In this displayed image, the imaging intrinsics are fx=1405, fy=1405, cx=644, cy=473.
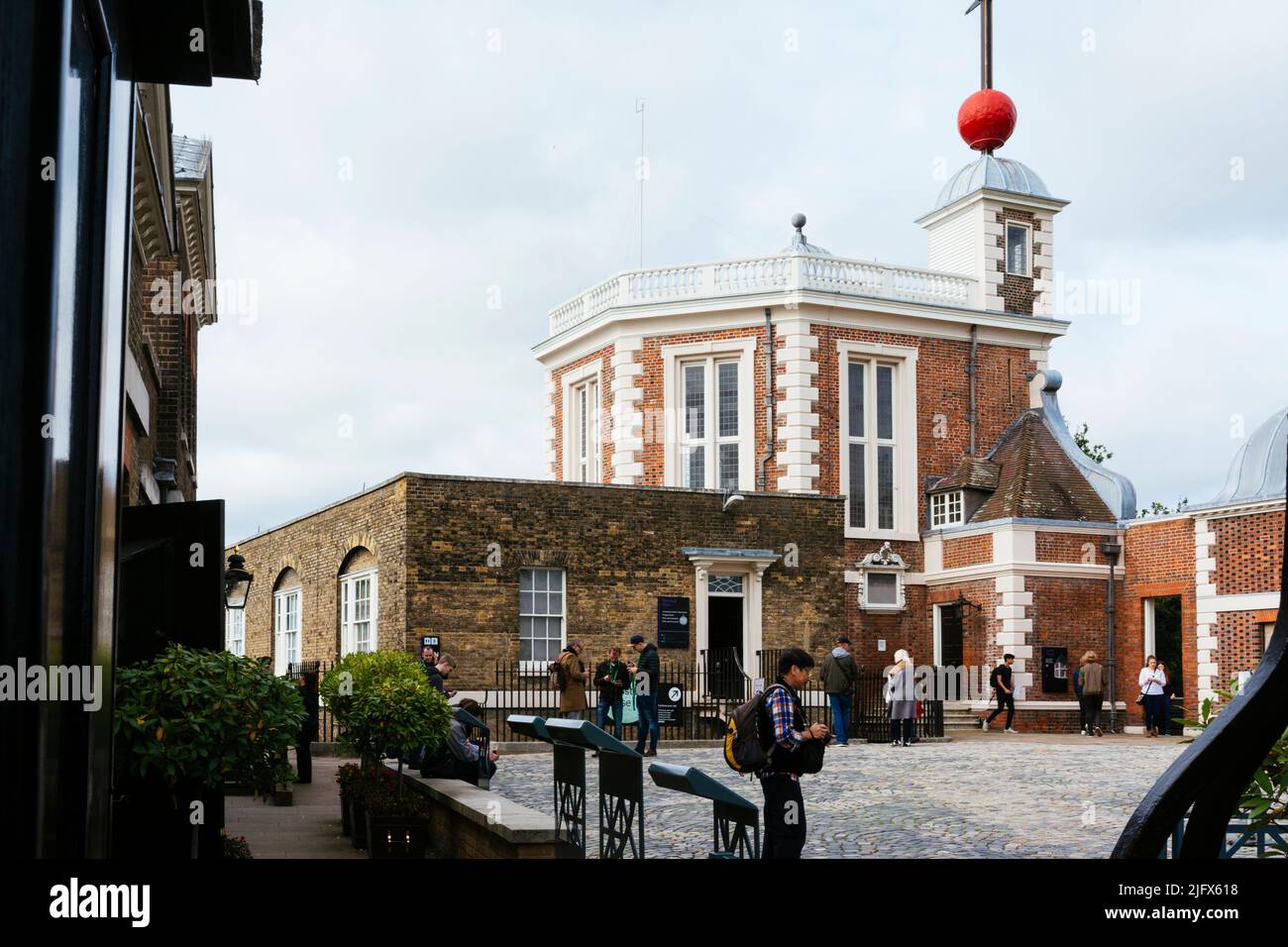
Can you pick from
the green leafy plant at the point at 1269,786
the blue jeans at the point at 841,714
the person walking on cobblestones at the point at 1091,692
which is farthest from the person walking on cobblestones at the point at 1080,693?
the green leafy plant at the point at 1269,786

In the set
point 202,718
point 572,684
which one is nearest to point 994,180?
point 572,684

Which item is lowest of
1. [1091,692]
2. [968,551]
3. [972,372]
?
[1091,692]

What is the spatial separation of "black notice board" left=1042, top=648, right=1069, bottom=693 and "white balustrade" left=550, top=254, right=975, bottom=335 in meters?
8.63

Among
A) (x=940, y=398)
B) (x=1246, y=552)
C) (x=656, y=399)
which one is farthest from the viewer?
(x=940, y=398)

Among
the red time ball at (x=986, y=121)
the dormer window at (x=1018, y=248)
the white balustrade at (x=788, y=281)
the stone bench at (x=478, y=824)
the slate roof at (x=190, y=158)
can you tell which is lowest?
the stone bench at (x=478, y=824)

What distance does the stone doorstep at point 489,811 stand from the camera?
8305 millimetres

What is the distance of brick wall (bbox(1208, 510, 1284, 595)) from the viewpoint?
26812 mm

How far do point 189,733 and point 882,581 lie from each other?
26573mm

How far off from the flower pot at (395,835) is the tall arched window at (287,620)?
21.6 metres

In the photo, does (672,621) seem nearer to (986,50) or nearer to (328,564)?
(328,564)

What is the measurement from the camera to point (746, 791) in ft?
50.2

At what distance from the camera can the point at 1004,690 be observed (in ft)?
93.3

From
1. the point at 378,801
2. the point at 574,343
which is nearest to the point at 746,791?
the point at 378,801

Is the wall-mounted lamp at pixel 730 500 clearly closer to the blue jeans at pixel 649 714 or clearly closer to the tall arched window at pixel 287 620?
the blue jeans at pixel 649 714
